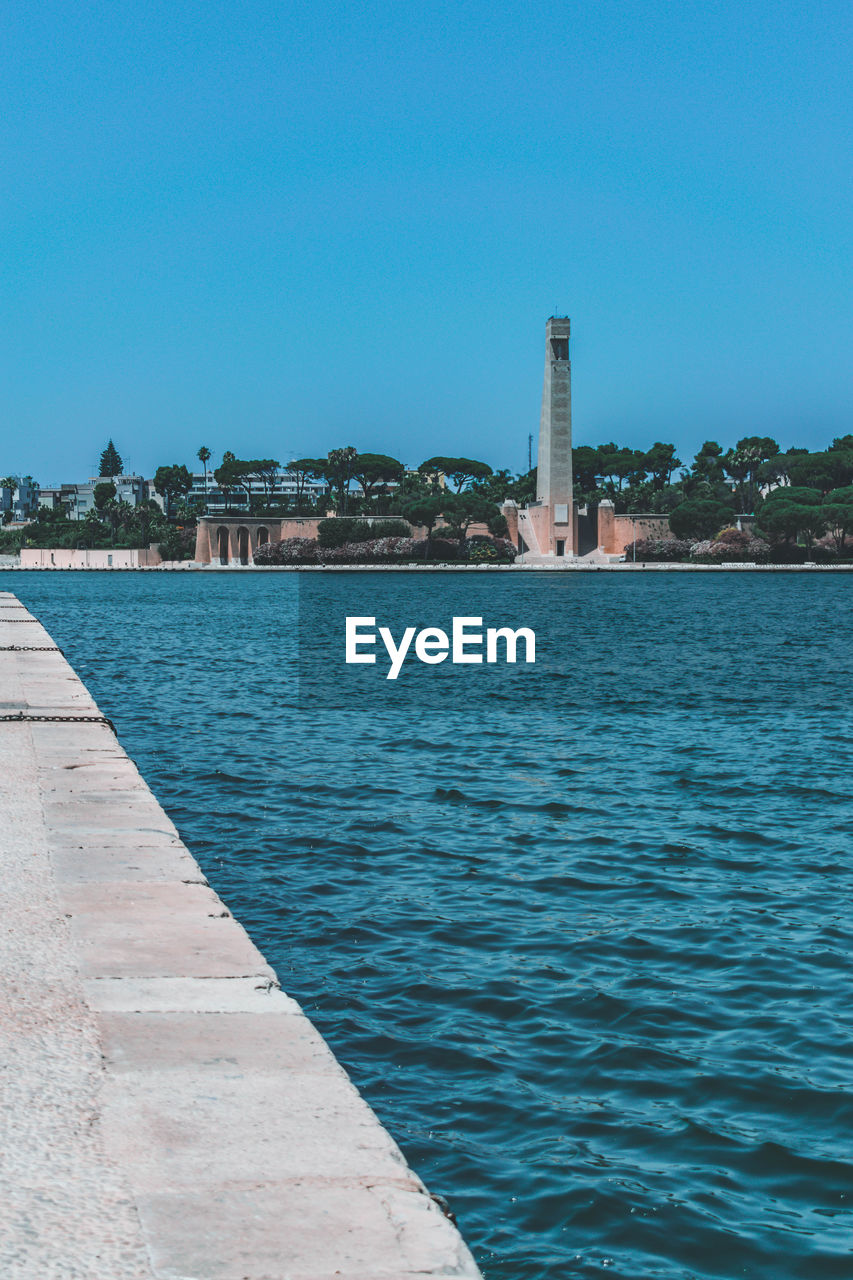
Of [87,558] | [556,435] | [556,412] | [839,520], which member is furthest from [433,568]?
[87,558]

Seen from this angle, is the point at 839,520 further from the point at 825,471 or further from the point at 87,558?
the point at 87,558

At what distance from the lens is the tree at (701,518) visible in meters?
136

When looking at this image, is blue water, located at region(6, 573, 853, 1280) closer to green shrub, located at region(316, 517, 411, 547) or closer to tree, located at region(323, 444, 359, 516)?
green shrub, located at region(316, 517, 411, 547)

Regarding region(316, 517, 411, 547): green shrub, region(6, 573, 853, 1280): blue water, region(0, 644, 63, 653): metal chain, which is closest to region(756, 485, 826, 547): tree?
region(316, 517, 411, 547): green shrub

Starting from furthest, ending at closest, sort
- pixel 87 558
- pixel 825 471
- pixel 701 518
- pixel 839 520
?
pixel 825 471 → pixel 87 558 → pixel 701 518 → pixel 839 520

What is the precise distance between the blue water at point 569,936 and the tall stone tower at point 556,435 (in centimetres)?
9541

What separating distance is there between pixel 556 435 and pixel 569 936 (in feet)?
373

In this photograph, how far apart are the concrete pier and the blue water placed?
113 cm

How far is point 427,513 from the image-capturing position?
14250 centimetres

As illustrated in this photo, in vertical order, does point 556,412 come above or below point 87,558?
above

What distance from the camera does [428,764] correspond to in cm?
1741

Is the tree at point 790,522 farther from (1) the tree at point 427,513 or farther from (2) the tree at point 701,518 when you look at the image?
(1) the tree at point 427,513

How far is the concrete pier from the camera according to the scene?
362cm

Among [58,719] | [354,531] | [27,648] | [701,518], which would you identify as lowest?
[58,719]
